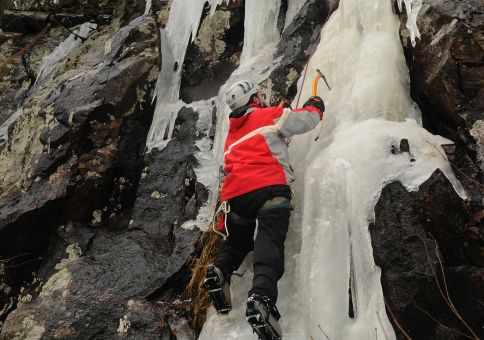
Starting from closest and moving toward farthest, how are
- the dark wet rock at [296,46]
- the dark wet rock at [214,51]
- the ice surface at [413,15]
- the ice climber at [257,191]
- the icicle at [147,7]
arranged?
the ice climber at [257,191] → the ice surface at [413,15] → the dark wet rock at [296,46] → the dark wet rock at [214,51] → the icicle at [147,7]

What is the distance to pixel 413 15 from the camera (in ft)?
15.0

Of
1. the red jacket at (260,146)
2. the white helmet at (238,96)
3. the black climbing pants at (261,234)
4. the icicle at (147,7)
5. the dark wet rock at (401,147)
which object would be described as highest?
the icicle at (147,7)

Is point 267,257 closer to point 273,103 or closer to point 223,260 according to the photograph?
point 223,260

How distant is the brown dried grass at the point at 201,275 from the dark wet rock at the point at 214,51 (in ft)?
8.72

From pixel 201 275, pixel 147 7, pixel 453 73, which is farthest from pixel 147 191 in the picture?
pixel 147 7

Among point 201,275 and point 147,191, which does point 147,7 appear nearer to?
point 147,191

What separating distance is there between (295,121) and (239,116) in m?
0.47

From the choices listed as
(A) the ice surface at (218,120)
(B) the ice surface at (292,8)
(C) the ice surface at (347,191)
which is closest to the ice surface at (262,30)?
(A) the ice surface at (218,120)

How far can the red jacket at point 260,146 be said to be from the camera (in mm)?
3734

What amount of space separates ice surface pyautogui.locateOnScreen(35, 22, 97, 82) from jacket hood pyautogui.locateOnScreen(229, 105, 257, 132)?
17.4ft

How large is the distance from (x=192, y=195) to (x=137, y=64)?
2171 millimetres

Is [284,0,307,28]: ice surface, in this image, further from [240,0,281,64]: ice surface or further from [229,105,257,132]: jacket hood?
[229,105,257,132]: jacket hood

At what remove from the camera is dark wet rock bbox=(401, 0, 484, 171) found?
400 centimetres

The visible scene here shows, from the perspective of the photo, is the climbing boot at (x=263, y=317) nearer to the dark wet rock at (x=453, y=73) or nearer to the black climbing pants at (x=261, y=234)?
the black climbing pants at (x=261, y=234)
